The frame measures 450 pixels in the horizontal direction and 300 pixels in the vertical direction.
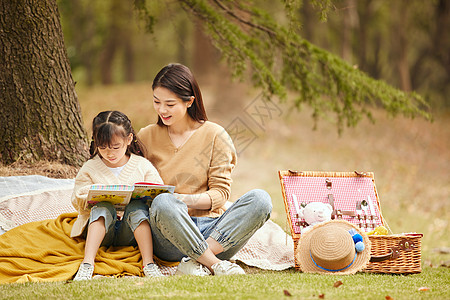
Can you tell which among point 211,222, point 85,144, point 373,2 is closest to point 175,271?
point 211,222

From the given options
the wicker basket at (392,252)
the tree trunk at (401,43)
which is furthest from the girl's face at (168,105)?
the tree trunk at (401,43)

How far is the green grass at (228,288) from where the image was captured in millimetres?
2582

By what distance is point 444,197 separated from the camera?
9.22m

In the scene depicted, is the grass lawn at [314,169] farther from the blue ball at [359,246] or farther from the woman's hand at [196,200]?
the woman's hand at [196,200]

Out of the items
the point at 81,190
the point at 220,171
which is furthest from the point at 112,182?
the point at 220,171

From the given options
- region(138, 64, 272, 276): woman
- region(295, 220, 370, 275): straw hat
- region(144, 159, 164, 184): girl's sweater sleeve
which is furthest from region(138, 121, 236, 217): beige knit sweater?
region(295, 220, 370, 275): straw hat

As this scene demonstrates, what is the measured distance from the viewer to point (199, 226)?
3342 millimetres

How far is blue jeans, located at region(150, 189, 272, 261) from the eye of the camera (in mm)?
3029

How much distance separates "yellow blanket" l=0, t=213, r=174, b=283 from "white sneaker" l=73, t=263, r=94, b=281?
7 centimetres

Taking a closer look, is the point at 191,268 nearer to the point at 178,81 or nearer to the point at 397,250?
the point at 178,81

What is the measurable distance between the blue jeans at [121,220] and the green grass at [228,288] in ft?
1.31

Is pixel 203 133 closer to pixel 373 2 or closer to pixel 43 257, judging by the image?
pixel 43 257

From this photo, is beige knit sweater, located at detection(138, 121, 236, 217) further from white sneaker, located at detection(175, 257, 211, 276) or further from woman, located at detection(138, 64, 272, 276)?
white sneaker, located at detection(175, 257, 211, 276)

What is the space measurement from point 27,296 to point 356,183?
8.12 feet
